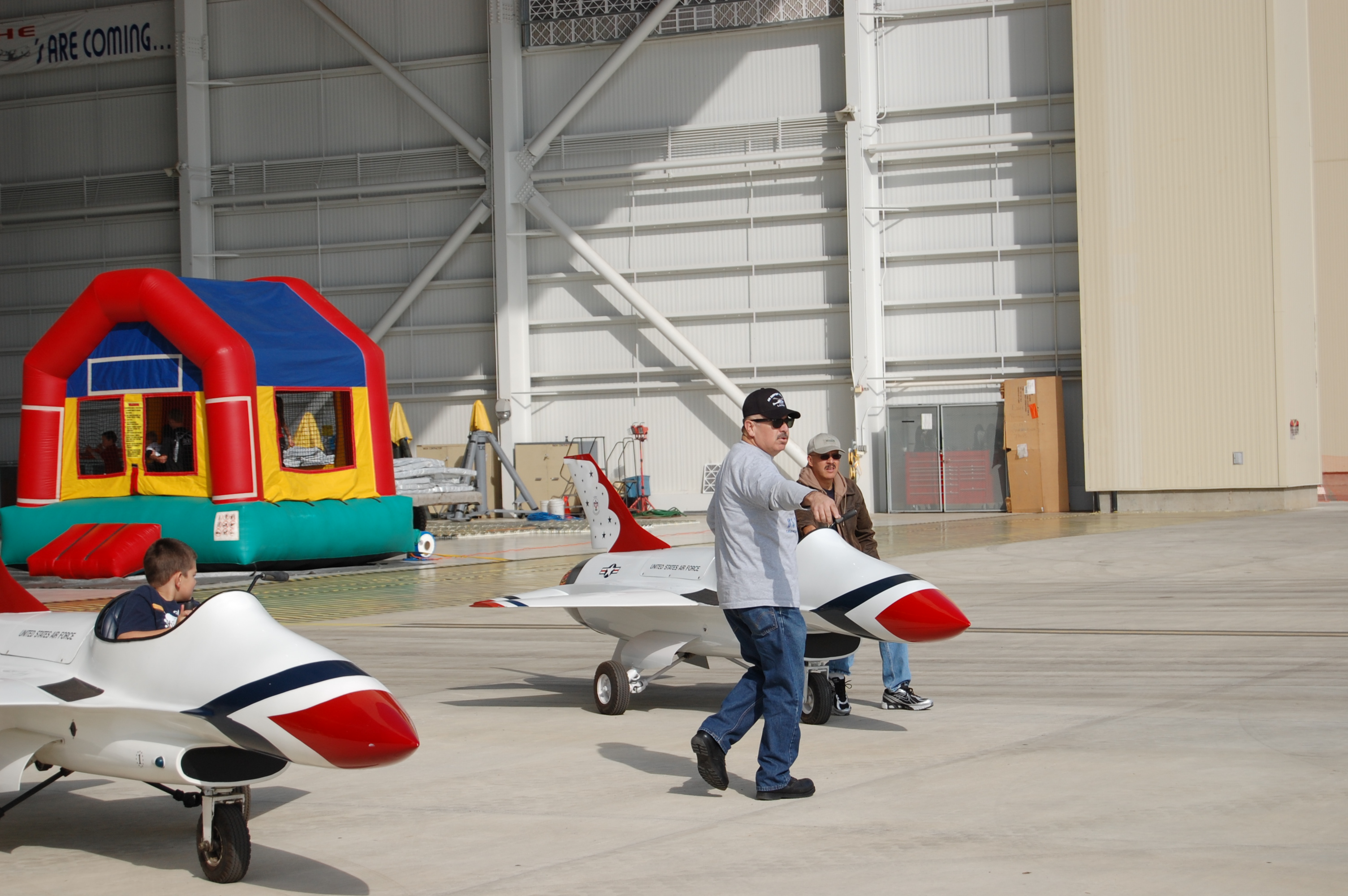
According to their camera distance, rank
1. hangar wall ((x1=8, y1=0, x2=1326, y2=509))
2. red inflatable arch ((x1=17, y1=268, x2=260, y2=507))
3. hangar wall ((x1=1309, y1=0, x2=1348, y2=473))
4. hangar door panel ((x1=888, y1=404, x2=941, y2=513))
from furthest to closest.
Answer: hangar wall ((x1=1309, y1=0, x2=1348, y2=473)) → hangar door panel ((x1=888, y1=404, x2=941, y2=513)) → hangar wall ((x1=8, y1=0, x2=1326, y2=509)) → red inflatable arch ((x1=17, y1=268, x2=260, y2=507))

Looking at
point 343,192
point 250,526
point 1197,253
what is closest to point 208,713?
point 250,526

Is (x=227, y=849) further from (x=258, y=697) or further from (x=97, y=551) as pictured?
(x=97, y=551)

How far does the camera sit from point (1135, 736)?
769 cm

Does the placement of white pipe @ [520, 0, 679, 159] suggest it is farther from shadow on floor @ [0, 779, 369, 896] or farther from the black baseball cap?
shadow on floor @ [0, 779, 369, 896]

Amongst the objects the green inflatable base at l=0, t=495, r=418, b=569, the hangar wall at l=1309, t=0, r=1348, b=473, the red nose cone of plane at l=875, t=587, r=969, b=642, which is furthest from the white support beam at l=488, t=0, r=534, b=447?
the red nose cone of plane at l=875, t=587, r=969, b=642

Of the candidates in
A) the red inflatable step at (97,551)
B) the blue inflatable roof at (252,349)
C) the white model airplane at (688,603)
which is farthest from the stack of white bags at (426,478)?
the white model airplane at (688,603)

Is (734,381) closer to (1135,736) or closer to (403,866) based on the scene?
(1135,736)

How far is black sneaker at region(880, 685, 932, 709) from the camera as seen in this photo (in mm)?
Result: 8859

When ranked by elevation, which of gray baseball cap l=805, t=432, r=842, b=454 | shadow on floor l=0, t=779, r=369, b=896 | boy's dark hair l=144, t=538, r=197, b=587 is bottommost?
shadow on floor l=0, t=779, r=369, b=896

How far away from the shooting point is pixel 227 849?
543cm

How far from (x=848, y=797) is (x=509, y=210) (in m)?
31.3

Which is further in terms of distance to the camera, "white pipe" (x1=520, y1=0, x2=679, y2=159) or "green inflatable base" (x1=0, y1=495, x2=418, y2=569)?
"white pipe" (x1=520, y1=0, x2=679, y2=159)

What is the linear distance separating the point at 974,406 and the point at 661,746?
2708cm

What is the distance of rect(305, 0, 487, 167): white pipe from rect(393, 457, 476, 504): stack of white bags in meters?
11.8
